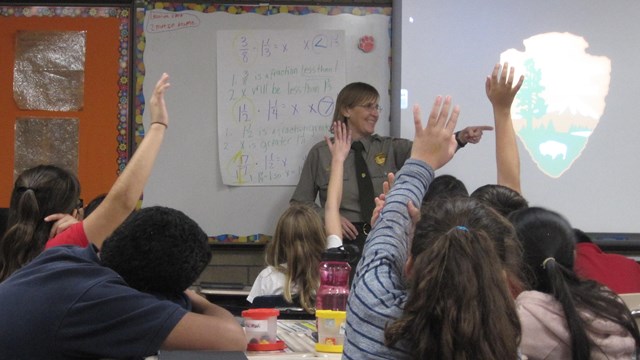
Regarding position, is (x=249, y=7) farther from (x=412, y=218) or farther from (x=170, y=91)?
(x=412, y=218)

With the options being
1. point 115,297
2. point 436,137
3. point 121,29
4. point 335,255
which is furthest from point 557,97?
point 115,297

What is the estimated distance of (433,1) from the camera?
461cm

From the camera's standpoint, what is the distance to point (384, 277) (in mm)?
1485

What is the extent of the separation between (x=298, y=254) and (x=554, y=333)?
4.90 ft

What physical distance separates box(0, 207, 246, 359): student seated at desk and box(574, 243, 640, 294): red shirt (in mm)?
1193

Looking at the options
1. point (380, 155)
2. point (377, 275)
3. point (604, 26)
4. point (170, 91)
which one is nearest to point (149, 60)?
point (170, 91)

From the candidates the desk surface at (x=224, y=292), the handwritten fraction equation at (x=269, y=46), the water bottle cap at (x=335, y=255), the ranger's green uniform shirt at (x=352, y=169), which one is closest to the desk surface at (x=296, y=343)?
the water bottle cap at (x=335, y=255)

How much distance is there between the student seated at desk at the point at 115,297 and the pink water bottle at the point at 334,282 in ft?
2.67

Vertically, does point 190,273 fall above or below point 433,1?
below

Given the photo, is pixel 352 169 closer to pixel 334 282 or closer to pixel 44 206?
pixel 334 282

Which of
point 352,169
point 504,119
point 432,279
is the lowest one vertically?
point 432,279

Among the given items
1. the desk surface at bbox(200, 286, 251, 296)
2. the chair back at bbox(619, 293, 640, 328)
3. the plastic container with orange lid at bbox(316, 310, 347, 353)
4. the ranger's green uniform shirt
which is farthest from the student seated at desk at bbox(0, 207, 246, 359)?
the ranger's green uniform shirt

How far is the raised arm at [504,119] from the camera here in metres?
2.41

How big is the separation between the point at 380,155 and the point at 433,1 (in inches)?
35.1
